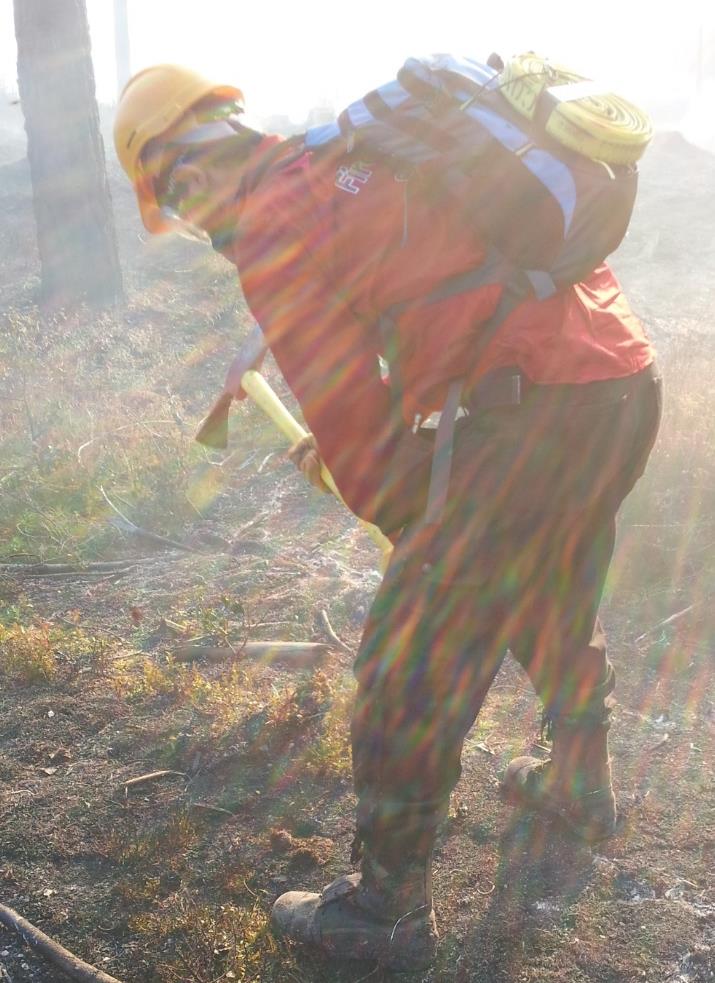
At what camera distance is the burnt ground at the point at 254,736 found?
254 centimetres

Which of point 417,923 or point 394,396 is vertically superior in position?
point 394,396

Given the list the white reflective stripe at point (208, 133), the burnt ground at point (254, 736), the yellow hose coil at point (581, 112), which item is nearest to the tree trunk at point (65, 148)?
the burnt ground at point (254, 736)

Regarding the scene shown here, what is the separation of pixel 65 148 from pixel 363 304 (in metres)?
7.56

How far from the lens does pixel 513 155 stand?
200 cm

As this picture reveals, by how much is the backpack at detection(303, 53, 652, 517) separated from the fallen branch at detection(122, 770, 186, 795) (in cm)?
183

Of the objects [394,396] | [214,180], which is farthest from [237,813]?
[214,180]

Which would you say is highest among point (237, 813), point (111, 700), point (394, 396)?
point (394, 396)

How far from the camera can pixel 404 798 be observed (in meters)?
2.33

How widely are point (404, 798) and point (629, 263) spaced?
882cm

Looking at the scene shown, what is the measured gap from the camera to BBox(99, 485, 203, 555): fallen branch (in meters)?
4.96

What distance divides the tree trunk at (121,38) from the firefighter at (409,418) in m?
24.4

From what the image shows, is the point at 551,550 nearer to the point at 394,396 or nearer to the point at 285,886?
the point at 394,396

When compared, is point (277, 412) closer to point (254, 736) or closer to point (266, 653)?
point (254, 736)

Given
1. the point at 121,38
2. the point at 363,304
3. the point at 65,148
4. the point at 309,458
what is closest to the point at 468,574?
the point at 309,458
